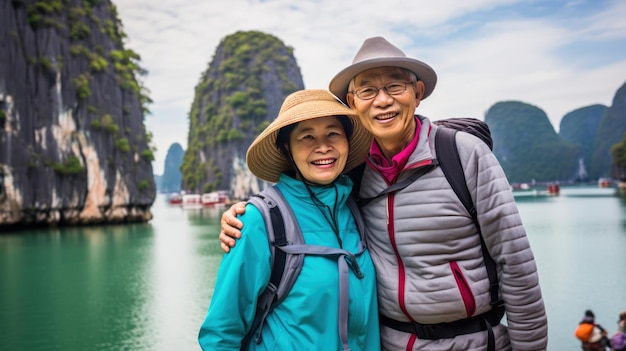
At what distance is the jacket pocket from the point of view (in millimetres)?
1687

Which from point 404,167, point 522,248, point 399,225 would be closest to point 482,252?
point 522,248

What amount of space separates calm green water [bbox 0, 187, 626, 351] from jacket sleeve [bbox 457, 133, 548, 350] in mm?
5774

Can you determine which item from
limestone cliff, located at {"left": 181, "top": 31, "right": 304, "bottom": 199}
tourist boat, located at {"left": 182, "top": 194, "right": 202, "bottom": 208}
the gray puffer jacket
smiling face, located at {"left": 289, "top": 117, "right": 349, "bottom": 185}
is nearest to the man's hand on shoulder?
smiling face, located at {"left": 289, "top": 117, "right": 349, "bottom": 185}

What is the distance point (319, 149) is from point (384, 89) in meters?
0.34

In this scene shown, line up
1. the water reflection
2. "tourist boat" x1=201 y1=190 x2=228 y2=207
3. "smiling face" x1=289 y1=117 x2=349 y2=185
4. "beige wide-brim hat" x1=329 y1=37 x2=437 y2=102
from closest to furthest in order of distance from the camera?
"beige wide-brim hat" x1=329 y1=37 x2=437 y2=102
"smiling face" x1=289 y1=117 x2=349 y2=185
the water reflection
"tourist boat" x1=201 y1=190 x2=228 y2=207

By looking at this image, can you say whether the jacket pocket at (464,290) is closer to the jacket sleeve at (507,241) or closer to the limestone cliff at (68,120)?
the jacket sleeve at (507,241)

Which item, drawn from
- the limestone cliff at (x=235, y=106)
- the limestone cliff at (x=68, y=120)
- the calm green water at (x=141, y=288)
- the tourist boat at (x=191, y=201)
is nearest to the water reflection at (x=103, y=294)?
the calm green water at (x=141, y=288)

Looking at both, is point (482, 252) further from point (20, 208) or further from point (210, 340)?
point (20, 208)

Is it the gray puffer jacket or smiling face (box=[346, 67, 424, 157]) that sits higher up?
smiling face (box=[346, 67, 424, 157])

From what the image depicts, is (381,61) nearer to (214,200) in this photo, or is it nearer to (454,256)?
(454,256)

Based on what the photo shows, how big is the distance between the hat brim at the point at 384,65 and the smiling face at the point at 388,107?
3 cm

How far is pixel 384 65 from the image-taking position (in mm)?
1782

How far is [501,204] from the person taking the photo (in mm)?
1601

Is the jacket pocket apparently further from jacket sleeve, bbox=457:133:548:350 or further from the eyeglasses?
the eyeglasses
